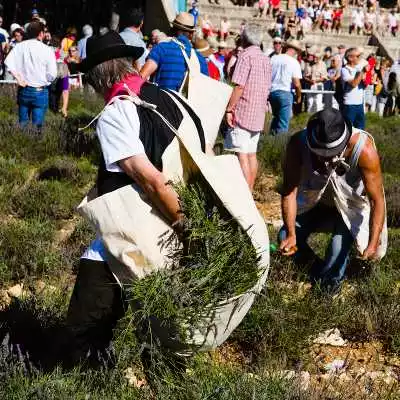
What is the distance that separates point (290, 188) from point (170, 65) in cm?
267

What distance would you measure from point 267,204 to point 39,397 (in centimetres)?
433

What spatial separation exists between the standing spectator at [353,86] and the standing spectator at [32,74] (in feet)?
14.0

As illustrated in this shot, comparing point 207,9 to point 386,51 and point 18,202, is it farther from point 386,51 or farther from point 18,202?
point 18,202

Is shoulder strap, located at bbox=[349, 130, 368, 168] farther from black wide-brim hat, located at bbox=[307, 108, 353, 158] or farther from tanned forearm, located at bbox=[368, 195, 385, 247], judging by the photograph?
tanned forearm, located at bbox=[368, 195, 385, 247]

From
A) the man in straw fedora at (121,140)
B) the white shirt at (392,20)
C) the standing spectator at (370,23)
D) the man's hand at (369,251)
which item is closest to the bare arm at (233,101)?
the man's hand at (369,251)

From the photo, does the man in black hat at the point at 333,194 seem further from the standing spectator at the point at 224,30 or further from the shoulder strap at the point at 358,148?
the standing spectator at the point at 224,30

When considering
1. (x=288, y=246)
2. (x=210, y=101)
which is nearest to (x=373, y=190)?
(x=288, y=246)

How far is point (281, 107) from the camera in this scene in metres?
10.3

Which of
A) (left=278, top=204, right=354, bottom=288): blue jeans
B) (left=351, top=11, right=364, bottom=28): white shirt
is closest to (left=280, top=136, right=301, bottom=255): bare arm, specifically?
(left=278, top=204, right=354, bottom=288): blue jeans

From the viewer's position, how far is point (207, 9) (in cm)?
2608

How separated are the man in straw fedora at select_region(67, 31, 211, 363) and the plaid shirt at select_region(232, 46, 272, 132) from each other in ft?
12.6

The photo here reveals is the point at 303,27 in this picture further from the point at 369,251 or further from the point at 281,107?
the point at 369,251

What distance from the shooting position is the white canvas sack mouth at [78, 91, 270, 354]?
126 inches

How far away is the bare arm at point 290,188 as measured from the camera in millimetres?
4562
